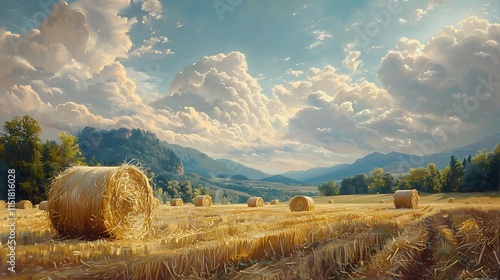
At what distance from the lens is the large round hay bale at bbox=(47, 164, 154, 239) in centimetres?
471

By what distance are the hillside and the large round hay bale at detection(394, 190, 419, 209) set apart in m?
5.88

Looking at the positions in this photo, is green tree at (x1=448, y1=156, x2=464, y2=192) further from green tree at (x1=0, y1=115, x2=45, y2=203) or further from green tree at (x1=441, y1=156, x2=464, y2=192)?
green tree at (x1=0, y1=115, x2=45, y2=203)

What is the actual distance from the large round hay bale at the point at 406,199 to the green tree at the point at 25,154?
886 cm

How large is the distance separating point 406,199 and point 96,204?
7.75 meters

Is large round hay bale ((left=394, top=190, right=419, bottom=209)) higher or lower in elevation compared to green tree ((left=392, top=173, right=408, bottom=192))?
lower

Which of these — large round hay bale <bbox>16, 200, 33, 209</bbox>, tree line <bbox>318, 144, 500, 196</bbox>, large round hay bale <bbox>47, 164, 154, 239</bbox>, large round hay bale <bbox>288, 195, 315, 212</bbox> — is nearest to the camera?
large round hay bale <bbox>47, 164, 154, 239</bbox>

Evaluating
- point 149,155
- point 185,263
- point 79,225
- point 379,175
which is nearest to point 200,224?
point 79,225

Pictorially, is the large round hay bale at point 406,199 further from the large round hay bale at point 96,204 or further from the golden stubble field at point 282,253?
the large round hay bale at point 96,204

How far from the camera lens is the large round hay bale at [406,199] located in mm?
9891

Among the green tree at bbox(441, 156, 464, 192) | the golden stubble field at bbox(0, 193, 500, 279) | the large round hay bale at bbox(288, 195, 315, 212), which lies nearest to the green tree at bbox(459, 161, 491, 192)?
the green tree at bbox(441, 156, 464, 192)

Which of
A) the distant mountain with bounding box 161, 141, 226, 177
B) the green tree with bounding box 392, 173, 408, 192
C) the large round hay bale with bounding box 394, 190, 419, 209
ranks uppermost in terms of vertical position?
the distant mountain with bounding box 161, 141, 226, 177

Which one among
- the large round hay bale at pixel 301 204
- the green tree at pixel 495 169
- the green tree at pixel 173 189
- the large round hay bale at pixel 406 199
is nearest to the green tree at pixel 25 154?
the green tree at pixel 173 189

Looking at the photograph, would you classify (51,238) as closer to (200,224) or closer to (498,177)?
(200,224)

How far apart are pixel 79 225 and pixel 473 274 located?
437cm
